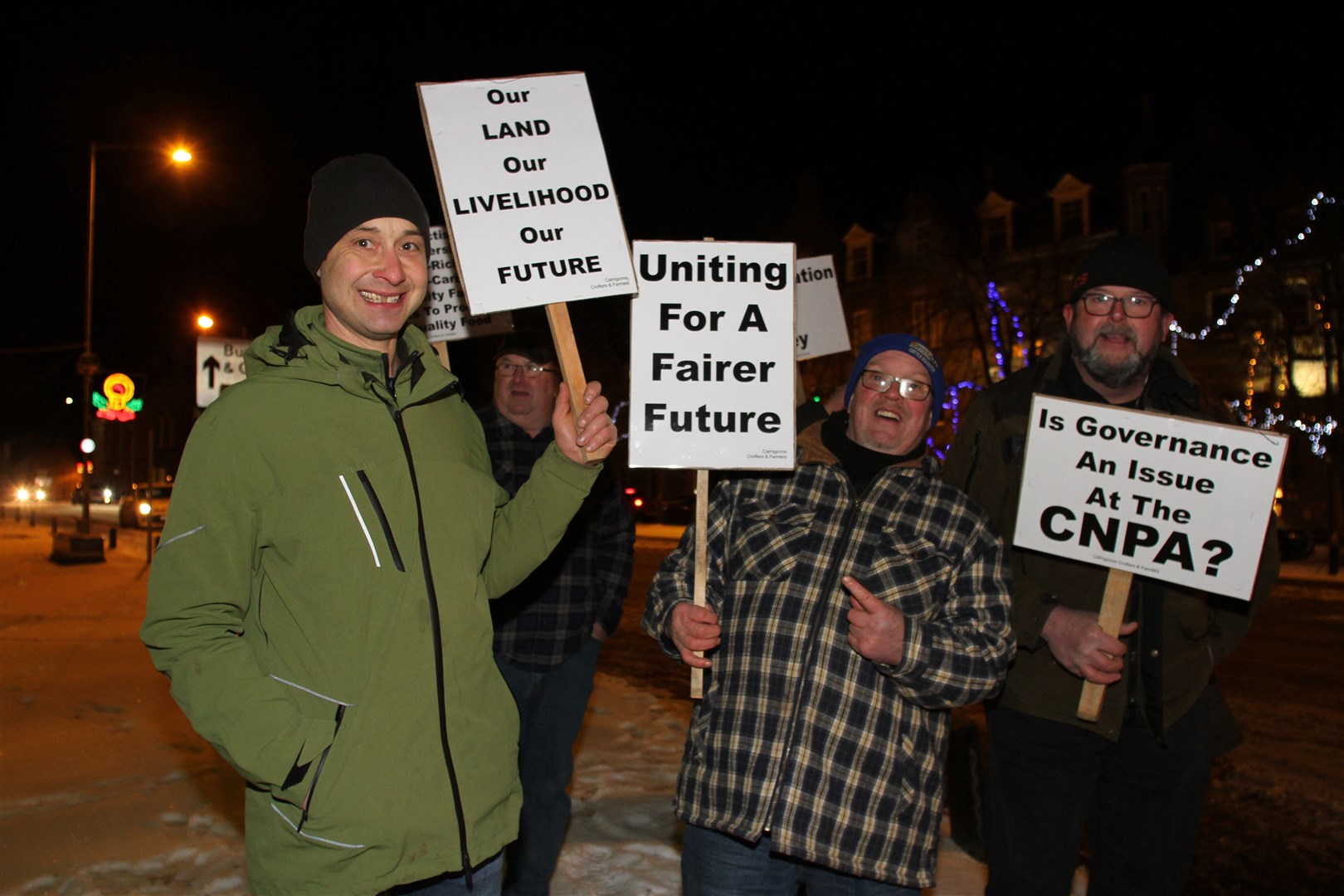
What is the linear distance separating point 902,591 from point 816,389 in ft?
97.8

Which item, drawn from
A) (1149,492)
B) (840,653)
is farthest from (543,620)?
(1149,492)

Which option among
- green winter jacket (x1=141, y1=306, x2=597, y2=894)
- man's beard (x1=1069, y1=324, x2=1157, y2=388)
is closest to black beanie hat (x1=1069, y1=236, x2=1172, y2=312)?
man's beard (x1=1069, y1=324, x2=1157, y2=388)

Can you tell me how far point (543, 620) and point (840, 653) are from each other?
178 cm

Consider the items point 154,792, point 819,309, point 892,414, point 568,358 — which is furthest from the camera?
point 819,309

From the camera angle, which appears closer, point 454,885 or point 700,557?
point 454,885

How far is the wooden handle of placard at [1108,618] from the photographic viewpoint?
3.28m

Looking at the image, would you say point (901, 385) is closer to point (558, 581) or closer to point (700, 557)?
point (700, 557)

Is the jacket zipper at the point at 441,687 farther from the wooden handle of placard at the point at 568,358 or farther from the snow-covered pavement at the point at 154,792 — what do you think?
the snow-covered pavement at the point at 154,792

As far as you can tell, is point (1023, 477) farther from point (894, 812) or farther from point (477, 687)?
point (477, 687)

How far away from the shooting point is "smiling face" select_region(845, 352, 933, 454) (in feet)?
10.4

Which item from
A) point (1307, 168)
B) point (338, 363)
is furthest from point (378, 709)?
point (1307, 168)

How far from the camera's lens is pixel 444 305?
5277 millimetres

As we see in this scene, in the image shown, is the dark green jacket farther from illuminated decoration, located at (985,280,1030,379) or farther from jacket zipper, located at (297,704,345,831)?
illuminated decoration, located at (985,280,1030,379)

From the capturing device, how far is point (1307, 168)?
22.4m
